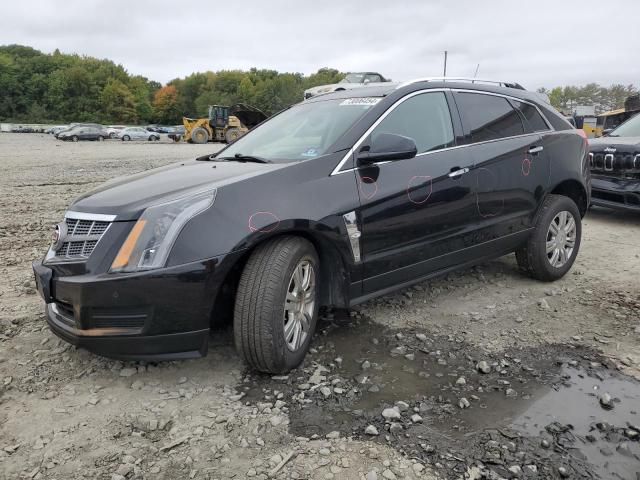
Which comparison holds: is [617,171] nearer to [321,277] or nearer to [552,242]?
[552,242]

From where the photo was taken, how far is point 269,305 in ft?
8.86

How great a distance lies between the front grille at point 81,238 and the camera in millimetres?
2652

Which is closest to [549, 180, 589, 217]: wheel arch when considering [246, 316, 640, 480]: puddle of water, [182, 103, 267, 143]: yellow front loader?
[246, 316, 640, 480]: puddle of water

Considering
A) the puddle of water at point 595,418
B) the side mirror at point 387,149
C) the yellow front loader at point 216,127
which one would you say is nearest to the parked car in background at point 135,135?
the yellow front loader at point 216,127

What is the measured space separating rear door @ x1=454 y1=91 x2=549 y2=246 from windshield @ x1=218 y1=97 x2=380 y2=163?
3.10 feet

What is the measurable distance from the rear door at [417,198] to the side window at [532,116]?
3.20 feet

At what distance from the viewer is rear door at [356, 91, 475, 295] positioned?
3229 mm

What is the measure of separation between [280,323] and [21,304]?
234 centimetres

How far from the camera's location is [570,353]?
128 inches

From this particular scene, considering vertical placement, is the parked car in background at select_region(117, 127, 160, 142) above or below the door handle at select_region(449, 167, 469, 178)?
above

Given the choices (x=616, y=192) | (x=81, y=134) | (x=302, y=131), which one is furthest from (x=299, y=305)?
(x=81, y=134)

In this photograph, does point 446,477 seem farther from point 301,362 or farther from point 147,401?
point 147,401

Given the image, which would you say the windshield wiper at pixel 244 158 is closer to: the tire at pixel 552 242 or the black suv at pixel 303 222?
the black suv at pixel 303 222

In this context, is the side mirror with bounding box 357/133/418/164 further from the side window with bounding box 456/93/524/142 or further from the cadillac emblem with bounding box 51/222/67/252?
the cadillac emblem with bounding box 51/222/67/252
